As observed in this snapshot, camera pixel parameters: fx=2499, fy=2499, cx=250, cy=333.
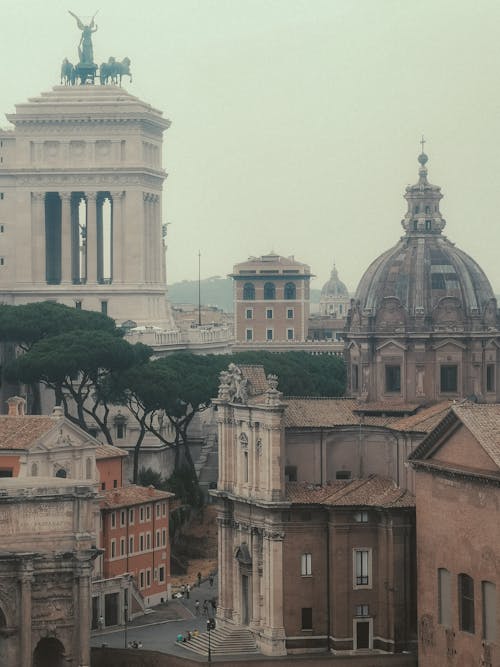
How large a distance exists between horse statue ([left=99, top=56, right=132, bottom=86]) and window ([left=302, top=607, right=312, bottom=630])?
3342 inches

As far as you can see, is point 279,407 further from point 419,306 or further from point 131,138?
point 131,138

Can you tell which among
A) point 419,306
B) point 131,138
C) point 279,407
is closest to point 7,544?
point 279,407

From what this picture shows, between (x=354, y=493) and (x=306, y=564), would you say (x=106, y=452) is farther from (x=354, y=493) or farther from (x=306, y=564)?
(x=354, y=493)

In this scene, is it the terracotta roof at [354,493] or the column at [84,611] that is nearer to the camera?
the column at [84,611]

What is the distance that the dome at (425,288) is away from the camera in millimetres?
119875

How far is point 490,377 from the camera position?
4742 inches

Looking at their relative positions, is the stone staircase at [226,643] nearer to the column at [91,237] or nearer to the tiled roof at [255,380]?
the tiled roof at [255,380]

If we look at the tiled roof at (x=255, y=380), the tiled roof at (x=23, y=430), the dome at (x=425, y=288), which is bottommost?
the tiled roof at (x=23, y=430)

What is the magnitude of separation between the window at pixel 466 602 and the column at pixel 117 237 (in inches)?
3590

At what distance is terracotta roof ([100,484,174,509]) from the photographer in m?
125

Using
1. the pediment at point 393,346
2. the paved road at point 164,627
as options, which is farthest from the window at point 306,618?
the pediment at point 393,346

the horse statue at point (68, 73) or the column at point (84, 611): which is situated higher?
the horse statue at point (68, 73)

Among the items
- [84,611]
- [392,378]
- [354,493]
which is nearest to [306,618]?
[354,493]

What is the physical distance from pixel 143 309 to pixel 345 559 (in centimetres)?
7867
